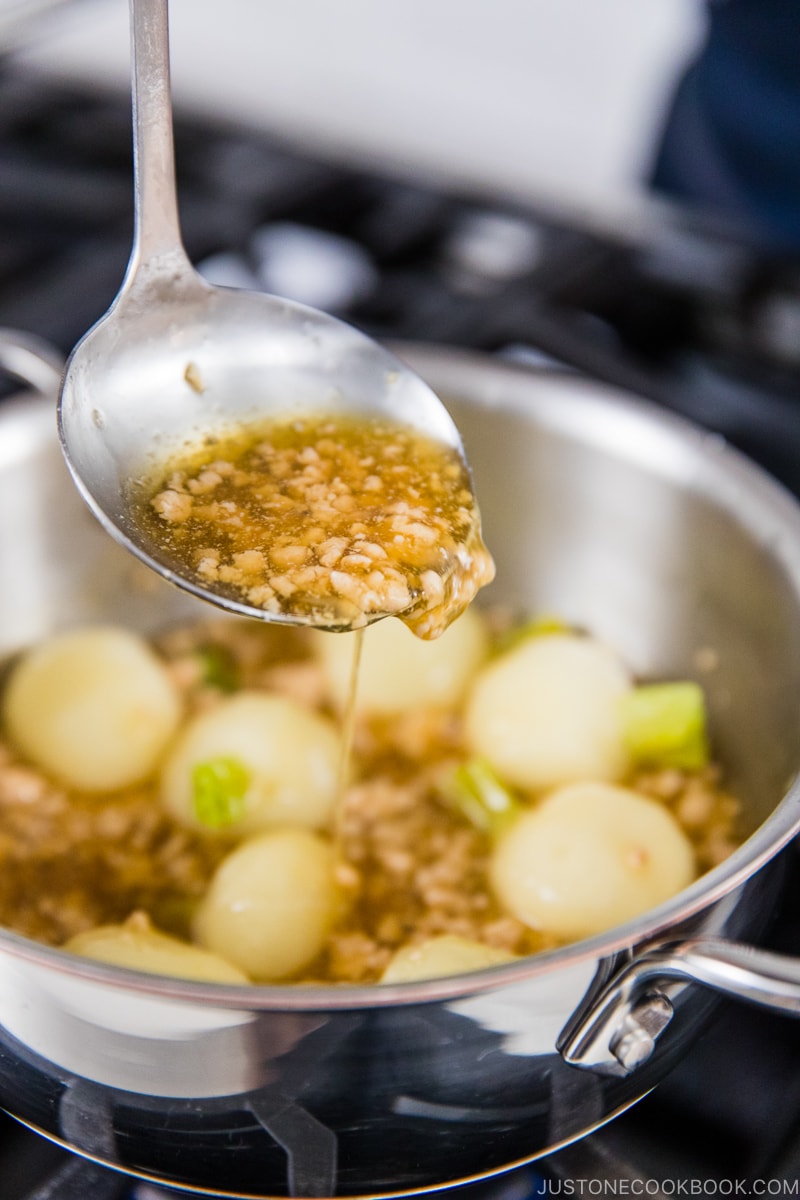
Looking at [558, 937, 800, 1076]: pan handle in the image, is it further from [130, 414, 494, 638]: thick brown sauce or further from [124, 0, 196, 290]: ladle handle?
[124, 0, 196, 290]: ladle handle

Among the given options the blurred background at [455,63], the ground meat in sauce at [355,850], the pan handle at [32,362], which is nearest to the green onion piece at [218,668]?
the ground meat in sauce at [355,850]

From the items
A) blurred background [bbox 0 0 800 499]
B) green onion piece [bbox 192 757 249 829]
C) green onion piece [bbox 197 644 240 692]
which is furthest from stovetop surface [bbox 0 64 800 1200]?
green onion piece [bbox 192 757 249 829]

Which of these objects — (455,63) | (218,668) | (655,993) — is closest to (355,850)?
(218,668)

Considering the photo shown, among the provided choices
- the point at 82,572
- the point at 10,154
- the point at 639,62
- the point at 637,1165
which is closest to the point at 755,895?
the point at 637,1165

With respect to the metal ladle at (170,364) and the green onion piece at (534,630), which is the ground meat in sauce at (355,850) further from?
the metal ladle at (170,364)

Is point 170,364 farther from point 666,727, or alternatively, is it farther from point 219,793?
point 666,727

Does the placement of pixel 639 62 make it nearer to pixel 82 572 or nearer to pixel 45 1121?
pixel 82 572
